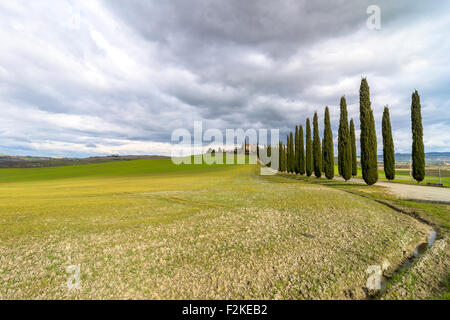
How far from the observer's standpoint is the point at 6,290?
483 cm

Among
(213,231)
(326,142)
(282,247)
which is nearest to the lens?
(282,247)

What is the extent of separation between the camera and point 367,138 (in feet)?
83.1

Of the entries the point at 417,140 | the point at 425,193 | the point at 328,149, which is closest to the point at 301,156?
the point at 328,149

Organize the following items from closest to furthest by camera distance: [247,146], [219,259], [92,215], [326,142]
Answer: [219,259] → [92,215] → [326,142] → [247,146]

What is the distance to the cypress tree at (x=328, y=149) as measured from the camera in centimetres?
3366

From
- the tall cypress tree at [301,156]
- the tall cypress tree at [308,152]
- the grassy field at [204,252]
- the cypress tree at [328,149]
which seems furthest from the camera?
the tall cypress tree at [301,156]

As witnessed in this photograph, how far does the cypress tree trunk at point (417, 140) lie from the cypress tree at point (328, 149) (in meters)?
10.4

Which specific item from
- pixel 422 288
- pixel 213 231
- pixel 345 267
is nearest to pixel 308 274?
pixel 345 267

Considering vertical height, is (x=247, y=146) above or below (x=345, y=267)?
above

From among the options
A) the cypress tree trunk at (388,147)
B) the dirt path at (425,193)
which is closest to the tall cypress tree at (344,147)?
the cypress tree trunk at (388,147)

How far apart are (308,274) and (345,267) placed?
118cm

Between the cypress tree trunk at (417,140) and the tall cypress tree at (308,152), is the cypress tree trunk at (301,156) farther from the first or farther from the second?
the cypress tree trunk at (417,140)

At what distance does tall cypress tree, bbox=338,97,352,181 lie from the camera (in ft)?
96.3
